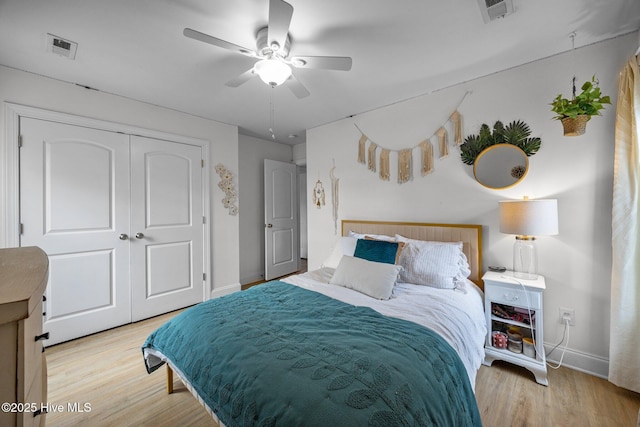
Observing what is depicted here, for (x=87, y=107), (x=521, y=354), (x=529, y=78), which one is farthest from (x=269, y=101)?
(x=521, y=354)

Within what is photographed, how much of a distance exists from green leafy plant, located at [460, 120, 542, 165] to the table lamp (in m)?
0.54

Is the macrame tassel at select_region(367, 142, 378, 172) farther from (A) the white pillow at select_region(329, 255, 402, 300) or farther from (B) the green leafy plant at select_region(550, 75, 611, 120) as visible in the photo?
(B) the green leafy plant at select_region(550, 75, 611, 120)

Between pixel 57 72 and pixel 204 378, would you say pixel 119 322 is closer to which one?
pixel 204 378

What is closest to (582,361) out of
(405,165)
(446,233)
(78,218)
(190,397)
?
(446,233)

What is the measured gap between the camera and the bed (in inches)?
37.7

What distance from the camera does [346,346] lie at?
123 centimetres

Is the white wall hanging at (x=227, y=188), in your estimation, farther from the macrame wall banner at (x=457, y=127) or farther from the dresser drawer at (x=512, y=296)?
the dresser drawer at (x=512, y=296)

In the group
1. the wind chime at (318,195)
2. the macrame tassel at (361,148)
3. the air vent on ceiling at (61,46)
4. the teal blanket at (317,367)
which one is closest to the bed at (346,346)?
the teal blanket at (317,367)

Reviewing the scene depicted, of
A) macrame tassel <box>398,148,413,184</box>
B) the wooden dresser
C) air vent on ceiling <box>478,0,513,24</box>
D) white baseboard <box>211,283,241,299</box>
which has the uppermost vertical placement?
air vent on ceiling <box>478,0,513,24</box>

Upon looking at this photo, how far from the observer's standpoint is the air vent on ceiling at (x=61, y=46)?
1837mm

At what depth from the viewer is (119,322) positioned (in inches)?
110

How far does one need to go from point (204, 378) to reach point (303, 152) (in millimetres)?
4027

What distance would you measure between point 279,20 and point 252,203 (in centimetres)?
322

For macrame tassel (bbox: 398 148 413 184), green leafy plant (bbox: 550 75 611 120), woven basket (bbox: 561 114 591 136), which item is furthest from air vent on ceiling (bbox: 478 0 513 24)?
macrame tassel (bbox: 398 148 413 184)
